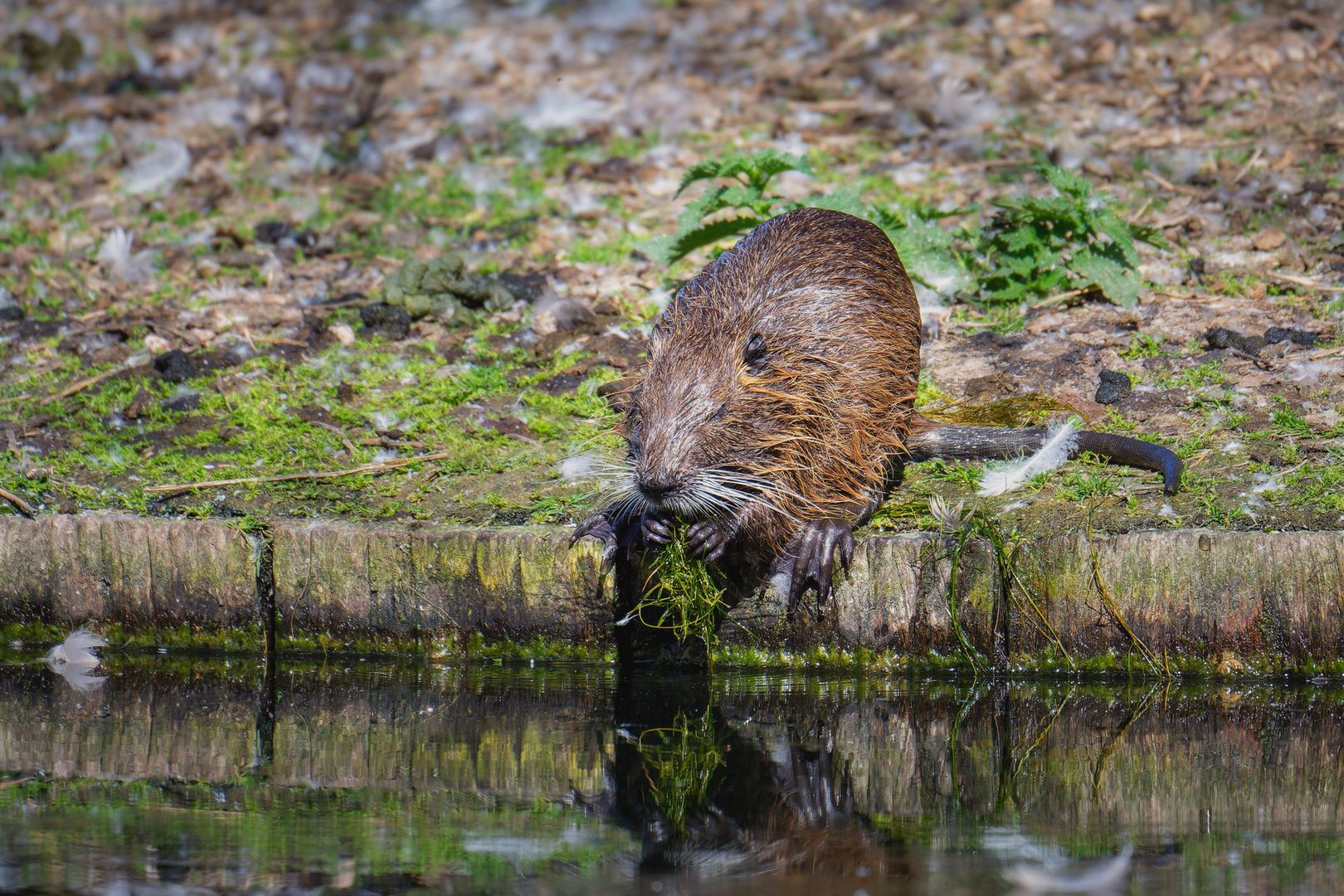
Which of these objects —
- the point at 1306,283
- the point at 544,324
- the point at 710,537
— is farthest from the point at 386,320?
the point at 1306,283

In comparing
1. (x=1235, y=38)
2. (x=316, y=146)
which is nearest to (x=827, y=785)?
(x=316, y=146)

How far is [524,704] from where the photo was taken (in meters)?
3.96

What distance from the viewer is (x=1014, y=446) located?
4.52 m

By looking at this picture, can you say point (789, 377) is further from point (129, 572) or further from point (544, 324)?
point (129, 572)

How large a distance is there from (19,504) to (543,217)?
3090mm

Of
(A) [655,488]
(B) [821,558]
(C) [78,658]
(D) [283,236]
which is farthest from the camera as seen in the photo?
(D) [283,236]

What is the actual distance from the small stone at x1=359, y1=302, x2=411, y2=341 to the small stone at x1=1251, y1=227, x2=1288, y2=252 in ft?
11.5

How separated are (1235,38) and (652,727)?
6235 mm

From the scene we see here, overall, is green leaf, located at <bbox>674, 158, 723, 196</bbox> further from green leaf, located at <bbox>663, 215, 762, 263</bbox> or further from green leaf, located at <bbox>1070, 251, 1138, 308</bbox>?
green leaf, located at <bbox>1070, 251, 1138, 308</bbox>

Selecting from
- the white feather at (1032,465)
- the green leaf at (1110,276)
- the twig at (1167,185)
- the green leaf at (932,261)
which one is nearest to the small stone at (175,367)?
the green leaf at (932,261)

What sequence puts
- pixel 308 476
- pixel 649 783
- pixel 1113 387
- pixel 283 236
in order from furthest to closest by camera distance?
pixel 283 236 → pixel 1113 387 → pixel 308 476 → pixel 649 783

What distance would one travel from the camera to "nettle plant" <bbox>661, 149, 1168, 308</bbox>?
5.50 m

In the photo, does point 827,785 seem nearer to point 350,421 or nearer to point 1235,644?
point 1235,644

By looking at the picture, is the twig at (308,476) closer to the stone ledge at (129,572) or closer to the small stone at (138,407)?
the stone ledge at (129,572)
